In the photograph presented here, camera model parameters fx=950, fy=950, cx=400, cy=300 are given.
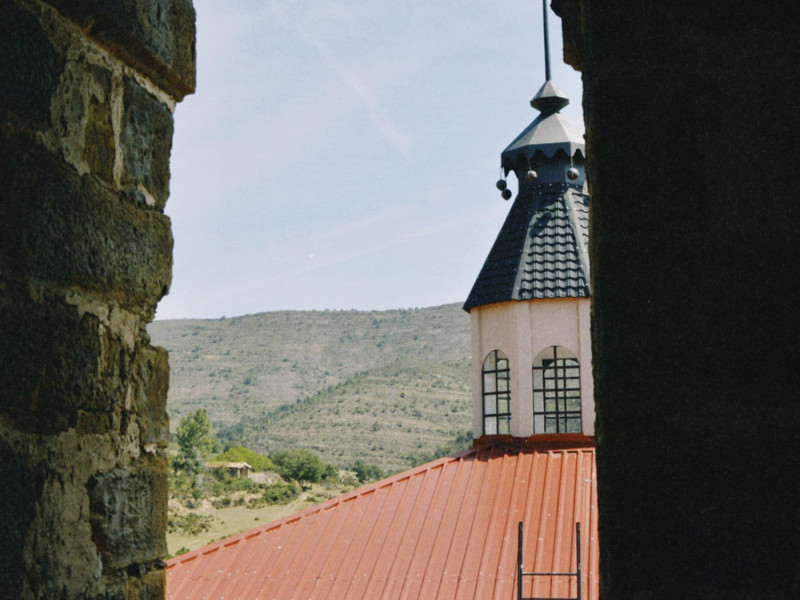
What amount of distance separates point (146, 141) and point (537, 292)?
11.3m

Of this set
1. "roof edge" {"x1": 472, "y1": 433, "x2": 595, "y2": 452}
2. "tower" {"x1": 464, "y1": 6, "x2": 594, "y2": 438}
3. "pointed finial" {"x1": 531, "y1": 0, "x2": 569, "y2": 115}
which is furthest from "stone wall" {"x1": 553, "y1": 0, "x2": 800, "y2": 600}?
"pointed finial" {"x1": 531, "y1": 0, "x2": 569, "y2": 115}

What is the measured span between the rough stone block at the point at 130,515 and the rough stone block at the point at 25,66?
0.72 metres

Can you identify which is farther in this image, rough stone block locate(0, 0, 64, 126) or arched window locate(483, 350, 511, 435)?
arched window locate(483, 350, 511, 435)

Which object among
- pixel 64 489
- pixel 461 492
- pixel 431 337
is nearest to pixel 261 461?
pixel 431 337

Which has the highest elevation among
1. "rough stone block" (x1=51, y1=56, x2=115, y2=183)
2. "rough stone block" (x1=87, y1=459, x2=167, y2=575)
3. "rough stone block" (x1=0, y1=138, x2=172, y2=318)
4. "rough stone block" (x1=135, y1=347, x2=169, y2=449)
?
"rough stone block" (x1=51, y1=56, x2=115, y2=183)

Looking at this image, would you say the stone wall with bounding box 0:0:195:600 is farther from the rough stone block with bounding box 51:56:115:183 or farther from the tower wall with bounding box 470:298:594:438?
the tower wall with bounding box 470:298:594:438

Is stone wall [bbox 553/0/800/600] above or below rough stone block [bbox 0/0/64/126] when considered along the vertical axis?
below

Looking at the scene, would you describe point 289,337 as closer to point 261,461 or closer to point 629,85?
point 261,461

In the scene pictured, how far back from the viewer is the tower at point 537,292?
43.0 ft

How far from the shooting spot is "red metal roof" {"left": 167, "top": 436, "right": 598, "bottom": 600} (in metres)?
9.70

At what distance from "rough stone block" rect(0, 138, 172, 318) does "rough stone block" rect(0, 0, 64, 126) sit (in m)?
0.07

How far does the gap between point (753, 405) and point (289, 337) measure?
96008 millimetres

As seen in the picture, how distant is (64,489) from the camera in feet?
5.80

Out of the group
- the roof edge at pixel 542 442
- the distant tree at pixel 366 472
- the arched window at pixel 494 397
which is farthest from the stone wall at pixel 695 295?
the distant tree at pixel 366 472
